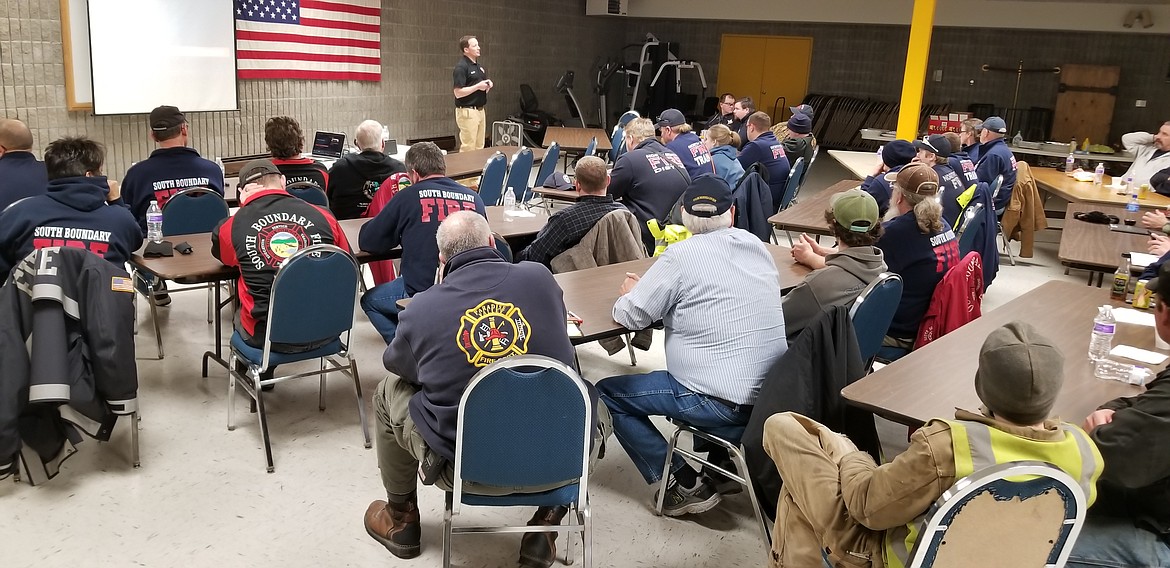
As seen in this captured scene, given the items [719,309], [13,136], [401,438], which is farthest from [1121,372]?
[13,136]

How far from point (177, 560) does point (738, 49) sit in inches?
591

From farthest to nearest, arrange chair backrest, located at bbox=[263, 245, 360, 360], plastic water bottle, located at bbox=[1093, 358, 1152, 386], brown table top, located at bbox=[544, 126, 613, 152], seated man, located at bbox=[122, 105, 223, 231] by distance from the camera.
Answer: brown table top, located at bbox=[544, 126, 613, 152], seated man, located at bbox=[122, 105, 223, 231], chair backrest, located at bbox=[263, 245, 360, 360], plastic water bottle, located at bbox=[1093, 358, 1152, 386]

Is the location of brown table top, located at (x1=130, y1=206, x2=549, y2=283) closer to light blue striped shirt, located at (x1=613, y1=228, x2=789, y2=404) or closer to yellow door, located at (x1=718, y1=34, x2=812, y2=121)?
light blue striped shirt, located at (x1=613, y1=228, x2=789, y2=404)

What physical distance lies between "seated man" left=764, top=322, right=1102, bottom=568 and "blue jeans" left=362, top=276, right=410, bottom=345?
2.55m

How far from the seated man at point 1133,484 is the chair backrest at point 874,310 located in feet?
2.68

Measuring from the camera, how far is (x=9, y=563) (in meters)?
2.77

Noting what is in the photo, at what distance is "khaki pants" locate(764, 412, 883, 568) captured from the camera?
202 cm

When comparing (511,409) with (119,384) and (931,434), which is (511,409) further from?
(119,384)

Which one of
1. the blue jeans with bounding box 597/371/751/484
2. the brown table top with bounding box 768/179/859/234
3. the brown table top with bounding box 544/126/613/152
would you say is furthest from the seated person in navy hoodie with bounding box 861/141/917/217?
the brown table top with bounding box 544/126/613/152

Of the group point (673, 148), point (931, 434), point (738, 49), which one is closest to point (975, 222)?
point (673, 148)

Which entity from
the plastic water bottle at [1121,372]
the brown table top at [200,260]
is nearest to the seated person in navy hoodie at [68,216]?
the brown table top at [200,260]

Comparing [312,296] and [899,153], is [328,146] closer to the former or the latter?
[312,296]

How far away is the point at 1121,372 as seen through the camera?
9.34 ft

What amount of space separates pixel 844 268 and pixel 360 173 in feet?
10.8
